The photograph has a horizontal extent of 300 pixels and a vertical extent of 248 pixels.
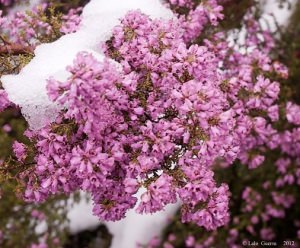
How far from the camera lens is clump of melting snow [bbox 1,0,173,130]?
2.56 meters

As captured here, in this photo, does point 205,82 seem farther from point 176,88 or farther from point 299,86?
point 299,86

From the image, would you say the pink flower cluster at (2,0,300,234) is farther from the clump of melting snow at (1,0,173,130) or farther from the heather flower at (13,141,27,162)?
the clump of melting snow at (1,0,173,130)

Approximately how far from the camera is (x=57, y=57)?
8.90 ft

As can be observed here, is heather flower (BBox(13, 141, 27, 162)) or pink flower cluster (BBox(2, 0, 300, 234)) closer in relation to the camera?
pink flower cluster (BBox(2, 0, 300, 234))

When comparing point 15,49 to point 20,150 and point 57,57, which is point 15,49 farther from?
point 20,150

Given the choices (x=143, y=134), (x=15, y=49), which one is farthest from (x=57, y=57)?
(x=143, y=134)

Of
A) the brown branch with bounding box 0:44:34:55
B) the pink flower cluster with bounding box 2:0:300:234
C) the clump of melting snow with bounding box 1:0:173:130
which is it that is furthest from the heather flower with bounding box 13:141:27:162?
the brown branch with bounding box 0:44:34:55

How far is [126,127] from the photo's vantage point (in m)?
2.46

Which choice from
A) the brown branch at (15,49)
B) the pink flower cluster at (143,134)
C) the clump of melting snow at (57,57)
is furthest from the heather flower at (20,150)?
the brown branch at (15,49)

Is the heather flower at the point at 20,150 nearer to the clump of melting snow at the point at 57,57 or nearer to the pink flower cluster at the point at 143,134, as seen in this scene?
the pink flower cluster at the point at 143,134

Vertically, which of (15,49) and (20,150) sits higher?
(15,49)

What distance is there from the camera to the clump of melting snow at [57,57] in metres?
2.56

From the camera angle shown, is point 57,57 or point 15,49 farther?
point 15,49

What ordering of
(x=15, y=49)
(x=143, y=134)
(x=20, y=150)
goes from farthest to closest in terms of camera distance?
(x=15, y=49) → (x=20, y=150) → (x=143, y=134)
